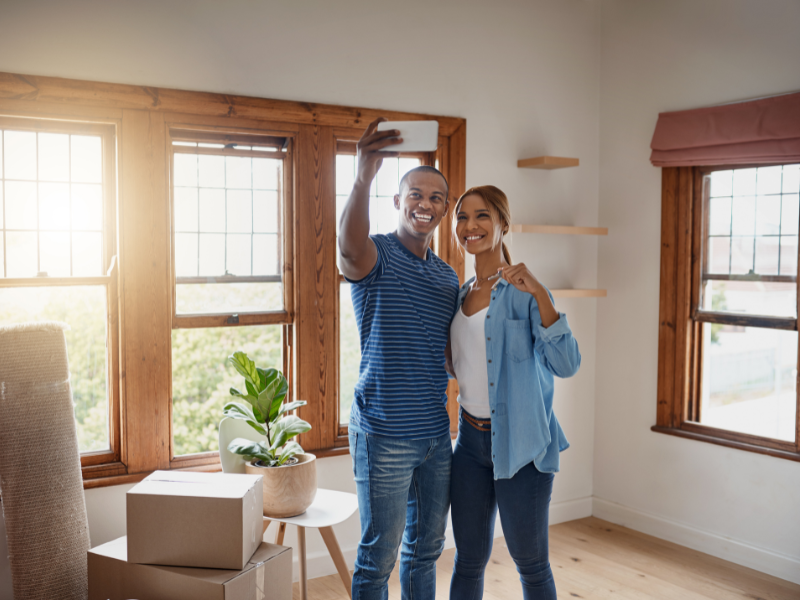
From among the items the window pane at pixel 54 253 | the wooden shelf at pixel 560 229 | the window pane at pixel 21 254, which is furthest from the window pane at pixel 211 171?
the wooden shelf at pixel 560 229

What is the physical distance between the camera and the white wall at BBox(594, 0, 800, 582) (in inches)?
123

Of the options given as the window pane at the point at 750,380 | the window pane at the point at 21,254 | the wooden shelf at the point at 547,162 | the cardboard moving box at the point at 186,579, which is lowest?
the cardboard moving box at the point at 186,579

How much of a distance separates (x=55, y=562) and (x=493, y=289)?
1.72m

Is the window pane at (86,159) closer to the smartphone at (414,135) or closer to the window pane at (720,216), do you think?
the smartphone at (414,135)

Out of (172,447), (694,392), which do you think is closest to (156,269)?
(172,447)

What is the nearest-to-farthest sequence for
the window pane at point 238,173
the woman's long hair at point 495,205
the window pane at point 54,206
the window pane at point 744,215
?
the woman's long hair at point 495,205
the window pane at point 54,206
the window pane at point 238,173
the window pane at point 744,215

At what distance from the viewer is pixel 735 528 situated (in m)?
3.28

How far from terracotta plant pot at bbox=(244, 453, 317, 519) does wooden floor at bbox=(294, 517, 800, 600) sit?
76 centimetres

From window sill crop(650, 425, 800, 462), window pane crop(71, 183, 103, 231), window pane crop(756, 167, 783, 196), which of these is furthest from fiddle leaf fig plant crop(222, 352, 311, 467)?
window pane crop(756, 167, 783, 196)

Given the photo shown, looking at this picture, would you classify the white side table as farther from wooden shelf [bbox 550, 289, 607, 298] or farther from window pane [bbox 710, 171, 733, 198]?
window pane [bbox 710, 171, 733, 198]

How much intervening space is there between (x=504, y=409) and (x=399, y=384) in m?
0.32

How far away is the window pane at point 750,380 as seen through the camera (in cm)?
314

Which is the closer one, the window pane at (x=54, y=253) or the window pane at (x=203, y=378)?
the window pane at (x=54, y=253)

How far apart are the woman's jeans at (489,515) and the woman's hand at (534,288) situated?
0.39 meters
